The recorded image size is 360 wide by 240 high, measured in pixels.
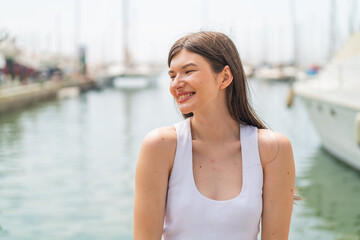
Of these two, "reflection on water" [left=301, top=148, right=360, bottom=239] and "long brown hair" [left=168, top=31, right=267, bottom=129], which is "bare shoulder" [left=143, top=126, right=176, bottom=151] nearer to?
"long brown hair" [left=168, top=31, right=267, bottom=129]

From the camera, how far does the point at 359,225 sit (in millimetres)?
6180

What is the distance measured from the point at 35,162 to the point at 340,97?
6.27 m

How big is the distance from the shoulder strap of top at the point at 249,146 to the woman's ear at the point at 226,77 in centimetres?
18

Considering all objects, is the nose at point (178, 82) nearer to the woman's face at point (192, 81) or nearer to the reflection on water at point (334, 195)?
the woman's face at point (192, 81)

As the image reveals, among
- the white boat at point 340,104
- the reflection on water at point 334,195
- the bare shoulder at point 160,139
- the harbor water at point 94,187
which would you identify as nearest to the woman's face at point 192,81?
the bare shoulder at point 160,139

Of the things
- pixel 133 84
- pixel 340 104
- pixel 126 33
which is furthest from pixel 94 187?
pixel 133 84

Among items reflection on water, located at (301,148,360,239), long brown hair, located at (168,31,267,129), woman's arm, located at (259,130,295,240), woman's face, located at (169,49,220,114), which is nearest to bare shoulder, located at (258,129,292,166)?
woman's arm, located at (259,130,295,240)

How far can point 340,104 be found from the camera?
8.39 meters

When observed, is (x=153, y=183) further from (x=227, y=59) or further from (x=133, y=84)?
(x=133, y=84)

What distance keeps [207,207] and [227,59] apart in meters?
0.52

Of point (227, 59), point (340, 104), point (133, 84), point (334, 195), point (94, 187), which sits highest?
point (227, 59)

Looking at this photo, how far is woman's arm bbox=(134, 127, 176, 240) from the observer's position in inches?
71.4

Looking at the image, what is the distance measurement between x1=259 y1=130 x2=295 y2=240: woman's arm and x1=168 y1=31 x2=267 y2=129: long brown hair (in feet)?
0.49

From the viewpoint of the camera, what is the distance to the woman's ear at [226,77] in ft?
6.18
